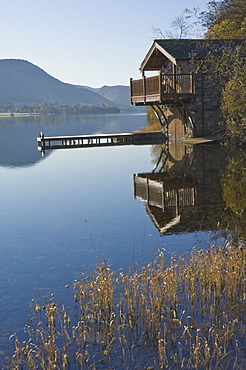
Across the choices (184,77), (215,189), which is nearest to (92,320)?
(215,189)

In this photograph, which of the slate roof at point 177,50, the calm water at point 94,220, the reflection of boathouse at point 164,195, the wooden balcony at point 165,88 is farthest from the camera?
the wooden balcony at point 165,88

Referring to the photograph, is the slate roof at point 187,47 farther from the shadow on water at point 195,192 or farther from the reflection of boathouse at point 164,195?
the reflection of boathouse at point 164,195

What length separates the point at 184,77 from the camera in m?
29.8

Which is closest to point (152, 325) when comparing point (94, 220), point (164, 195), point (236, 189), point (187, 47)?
point (94, 220)

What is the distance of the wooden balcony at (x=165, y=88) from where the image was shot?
1136 inches

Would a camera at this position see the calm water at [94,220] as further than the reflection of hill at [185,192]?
No

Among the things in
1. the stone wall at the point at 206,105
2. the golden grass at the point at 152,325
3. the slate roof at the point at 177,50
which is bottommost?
the golden grass at the point at 152,325

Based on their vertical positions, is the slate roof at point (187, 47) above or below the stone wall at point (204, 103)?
above

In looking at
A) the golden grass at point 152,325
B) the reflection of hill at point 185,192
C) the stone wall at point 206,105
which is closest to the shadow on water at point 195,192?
the reflection of hill at point 185,192

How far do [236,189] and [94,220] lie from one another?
544 cm

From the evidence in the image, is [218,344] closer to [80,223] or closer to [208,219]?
[208,219]

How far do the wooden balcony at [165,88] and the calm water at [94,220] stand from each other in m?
6.10

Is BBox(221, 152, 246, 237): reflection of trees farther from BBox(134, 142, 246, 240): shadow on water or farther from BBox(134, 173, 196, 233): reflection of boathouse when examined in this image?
BBox(134, 173, 196, 233): reflection of boathouse

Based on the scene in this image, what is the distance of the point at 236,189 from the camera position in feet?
50.9
